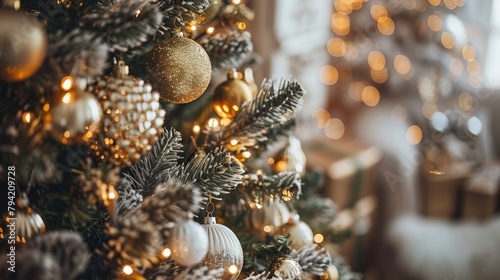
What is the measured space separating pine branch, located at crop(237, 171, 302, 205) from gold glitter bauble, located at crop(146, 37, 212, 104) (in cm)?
13

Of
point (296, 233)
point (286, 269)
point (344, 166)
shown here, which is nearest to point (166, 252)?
point (286, 269)

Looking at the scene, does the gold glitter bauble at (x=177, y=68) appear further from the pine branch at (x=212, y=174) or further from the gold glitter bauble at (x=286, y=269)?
the gold glitter bauble at (x=286, y=269)

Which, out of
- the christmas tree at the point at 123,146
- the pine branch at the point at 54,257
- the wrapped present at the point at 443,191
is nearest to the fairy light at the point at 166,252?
the christmas tree at the point at 123,146

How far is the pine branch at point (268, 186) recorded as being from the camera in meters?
0.67

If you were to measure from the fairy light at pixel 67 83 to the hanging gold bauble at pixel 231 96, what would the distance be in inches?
9.9

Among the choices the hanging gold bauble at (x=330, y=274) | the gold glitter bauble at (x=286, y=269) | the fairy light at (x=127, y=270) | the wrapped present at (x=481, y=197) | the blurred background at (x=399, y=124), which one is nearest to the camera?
the fairy light at (x=127, y=270)

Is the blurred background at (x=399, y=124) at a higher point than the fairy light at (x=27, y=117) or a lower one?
lower

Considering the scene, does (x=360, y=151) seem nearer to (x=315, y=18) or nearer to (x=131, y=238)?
(x=315, y=18)

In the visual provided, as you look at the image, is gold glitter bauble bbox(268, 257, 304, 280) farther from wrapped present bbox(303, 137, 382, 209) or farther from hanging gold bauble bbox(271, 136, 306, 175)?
wrapped present bbox(303, 137, 382, 209)

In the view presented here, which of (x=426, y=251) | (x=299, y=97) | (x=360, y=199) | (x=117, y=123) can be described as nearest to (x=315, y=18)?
(x=360, y=199)

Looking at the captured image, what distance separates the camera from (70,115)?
1.49 ft

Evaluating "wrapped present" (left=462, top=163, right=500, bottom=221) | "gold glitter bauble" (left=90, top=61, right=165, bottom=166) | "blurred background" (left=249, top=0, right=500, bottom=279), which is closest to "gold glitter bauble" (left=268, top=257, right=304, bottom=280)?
"gold glitter bauble" (left=90, top=61, right=165, bottom=166)

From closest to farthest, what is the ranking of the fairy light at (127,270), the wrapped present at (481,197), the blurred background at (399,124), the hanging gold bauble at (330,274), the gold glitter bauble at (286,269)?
the fairy light at (127,270) → the gold glitter bauble at (286,269) → the hanging gold bauble at (330,274) → the blurred background at (399,124) → the wrapped present at (481,197)

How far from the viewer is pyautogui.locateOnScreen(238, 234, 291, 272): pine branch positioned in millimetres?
661
